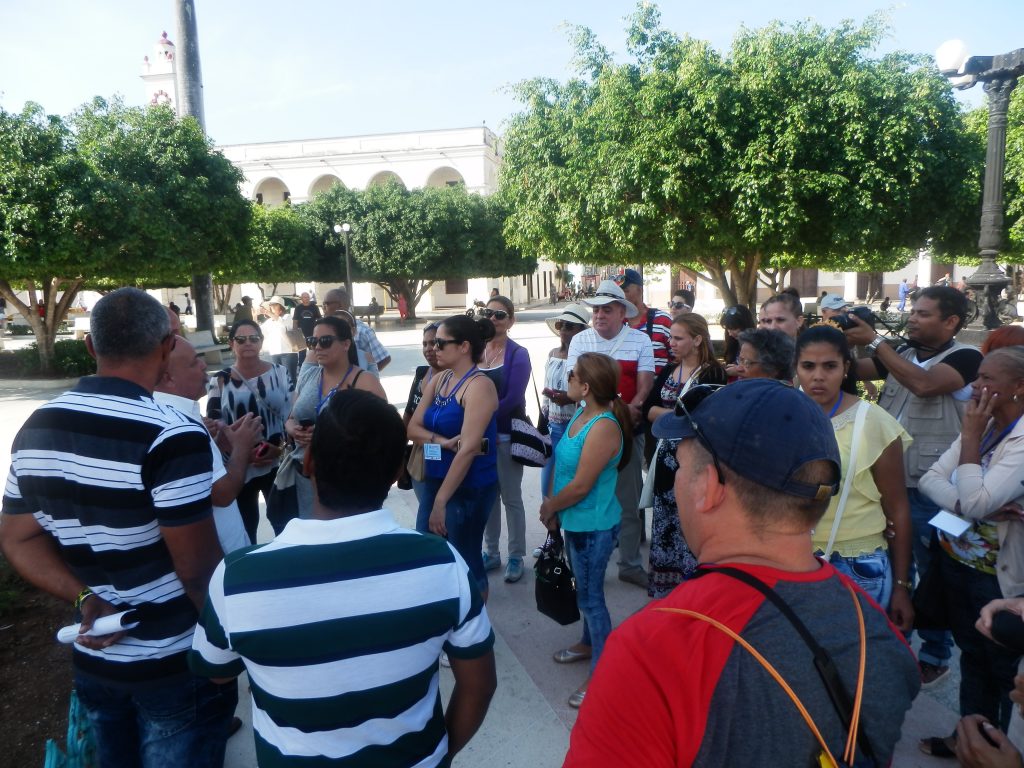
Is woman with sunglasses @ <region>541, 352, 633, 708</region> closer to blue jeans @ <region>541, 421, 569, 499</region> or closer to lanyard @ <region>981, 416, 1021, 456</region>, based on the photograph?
blue jeans @ <region>541, 421, 569, 499</region>

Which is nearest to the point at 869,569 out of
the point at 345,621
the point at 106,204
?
the point at 345,621

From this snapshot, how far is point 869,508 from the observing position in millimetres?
2619

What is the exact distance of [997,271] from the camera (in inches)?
412

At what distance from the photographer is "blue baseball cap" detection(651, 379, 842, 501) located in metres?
1.15

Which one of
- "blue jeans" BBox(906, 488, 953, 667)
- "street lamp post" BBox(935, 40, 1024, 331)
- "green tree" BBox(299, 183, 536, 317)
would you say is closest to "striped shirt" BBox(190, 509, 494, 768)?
"blue jeans" BBox(906, 488, 953, 667)

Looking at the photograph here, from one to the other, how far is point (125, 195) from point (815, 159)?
14.1 m

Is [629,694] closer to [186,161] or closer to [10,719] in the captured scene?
[10,719]

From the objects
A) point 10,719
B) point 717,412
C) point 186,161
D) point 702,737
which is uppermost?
point 186,161

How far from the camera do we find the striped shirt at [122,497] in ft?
5.93

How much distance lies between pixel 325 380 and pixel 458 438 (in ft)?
3.01

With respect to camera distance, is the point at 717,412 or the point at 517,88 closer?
the point at 717,412

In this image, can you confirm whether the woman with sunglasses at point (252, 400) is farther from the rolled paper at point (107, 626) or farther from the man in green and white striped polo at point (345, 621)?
the man in green and white striped polo at point (345, 621)

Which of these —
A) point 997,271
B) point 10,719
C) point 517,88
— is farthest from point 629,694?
point 517,88

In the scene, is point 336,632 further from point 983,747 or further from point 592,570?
point 592,570
